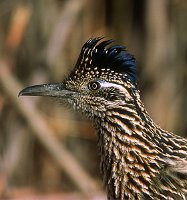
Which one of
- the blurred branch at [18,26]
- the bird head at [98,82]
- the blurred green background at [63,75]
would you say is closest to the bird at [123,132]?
the bird head at [98,82]

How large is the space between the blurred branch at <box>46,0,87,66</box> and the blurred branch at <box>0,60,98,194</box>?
2.08ft

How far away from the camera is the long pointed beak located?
249 inches

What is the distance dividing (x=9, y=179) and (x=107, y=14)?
2752mm

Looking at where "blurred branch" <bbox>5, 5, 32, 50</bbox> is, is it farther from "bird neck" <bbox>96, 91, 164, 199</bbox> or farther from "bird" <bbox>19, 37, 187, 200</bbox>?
"bird neck" <bbox>96, 91, 164, 199</bbox>

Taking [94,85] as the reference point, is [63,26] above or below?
above

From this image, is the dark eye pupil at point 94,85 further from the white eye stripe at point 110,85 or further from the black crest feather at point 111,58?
the black crest feather at point 111,58

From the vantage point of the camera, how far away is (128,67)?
6.21m

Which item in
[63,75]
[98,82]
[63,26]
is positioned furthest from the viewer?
[63,75]

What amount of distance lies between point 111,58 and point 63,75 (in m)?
5.06

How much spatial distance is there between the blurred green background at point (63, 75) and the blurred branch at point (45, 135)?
14 millimetres

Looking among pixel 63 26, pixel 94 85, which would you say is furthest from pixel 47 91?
pixel 63 26

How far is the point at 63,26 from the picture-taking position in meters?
10.5

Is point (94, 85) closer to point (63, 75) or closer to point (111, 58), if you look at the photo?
point (111, 58)

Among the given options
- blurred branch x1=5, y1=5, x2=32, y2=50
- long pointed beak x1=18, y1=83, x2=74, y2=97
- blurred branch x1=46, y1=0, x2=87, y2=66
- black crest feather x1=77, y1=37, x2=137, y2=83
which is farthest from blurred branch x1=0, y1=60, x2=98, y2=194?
black crest feather x1=77, y1=37, x2=137, y2=83
